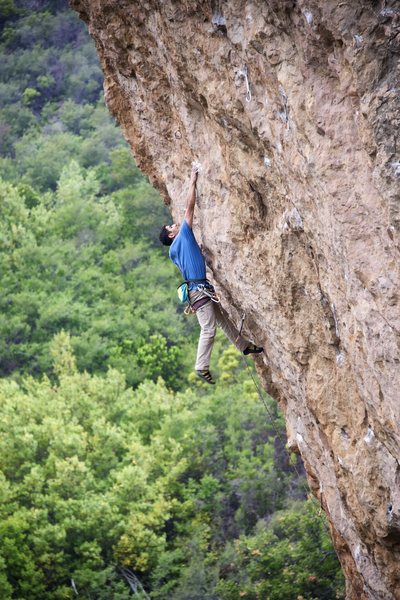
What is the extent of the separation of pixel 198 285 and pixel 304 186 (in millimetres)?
2406

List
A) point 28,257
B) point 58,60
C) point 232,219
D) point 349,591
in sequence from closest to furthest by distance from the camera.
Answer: point 232,219, point 349,591, point 28,257, point 58,60

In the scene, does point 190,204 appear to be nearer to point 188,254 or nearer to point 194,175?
point 194,175

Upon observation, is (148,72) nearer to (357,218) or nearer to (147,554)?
(357,218)

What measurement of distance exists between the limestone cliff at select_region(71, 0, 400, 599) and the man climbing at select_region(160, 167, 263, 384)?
0.17 metres

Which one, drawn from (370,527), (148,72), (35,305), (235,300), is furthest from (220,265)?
(35,305)

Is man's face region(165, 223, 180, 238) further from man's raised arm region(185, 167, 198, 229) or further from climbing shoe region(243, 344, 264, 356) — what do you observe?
climbing shoe region(243, 344, 264, 356)

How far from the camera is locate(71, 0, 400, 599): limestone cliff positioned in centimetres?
560

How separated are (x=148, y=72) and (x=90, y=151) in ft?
177

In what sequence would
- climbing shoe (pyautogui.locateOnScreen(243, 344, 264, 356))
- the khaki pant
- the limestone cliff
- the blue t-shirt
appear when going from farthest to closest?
climbing shoe (pyautogui.locateOnScreen(243, 344, 264, 356))
the khaki pant
the blue t-shirt
the limestone cliff

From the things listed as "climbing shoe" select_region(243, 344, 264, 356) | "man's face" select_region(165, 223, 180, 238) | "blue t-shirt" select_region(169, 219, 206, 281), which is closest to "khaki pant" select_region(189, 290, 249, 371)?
"blue t-shirt" select_region(169, 219, 206, 281)

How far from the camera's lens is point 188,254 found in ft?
27.5

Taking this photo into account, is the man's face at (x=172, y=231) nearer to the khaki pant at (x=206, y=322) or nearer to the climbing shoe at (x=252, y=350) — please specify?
the khaki pant at (x=206, y=322)

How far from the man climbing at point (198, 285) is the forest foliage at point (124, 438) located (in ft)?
12.5

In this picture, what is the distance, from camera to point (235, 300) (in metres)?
8.59
